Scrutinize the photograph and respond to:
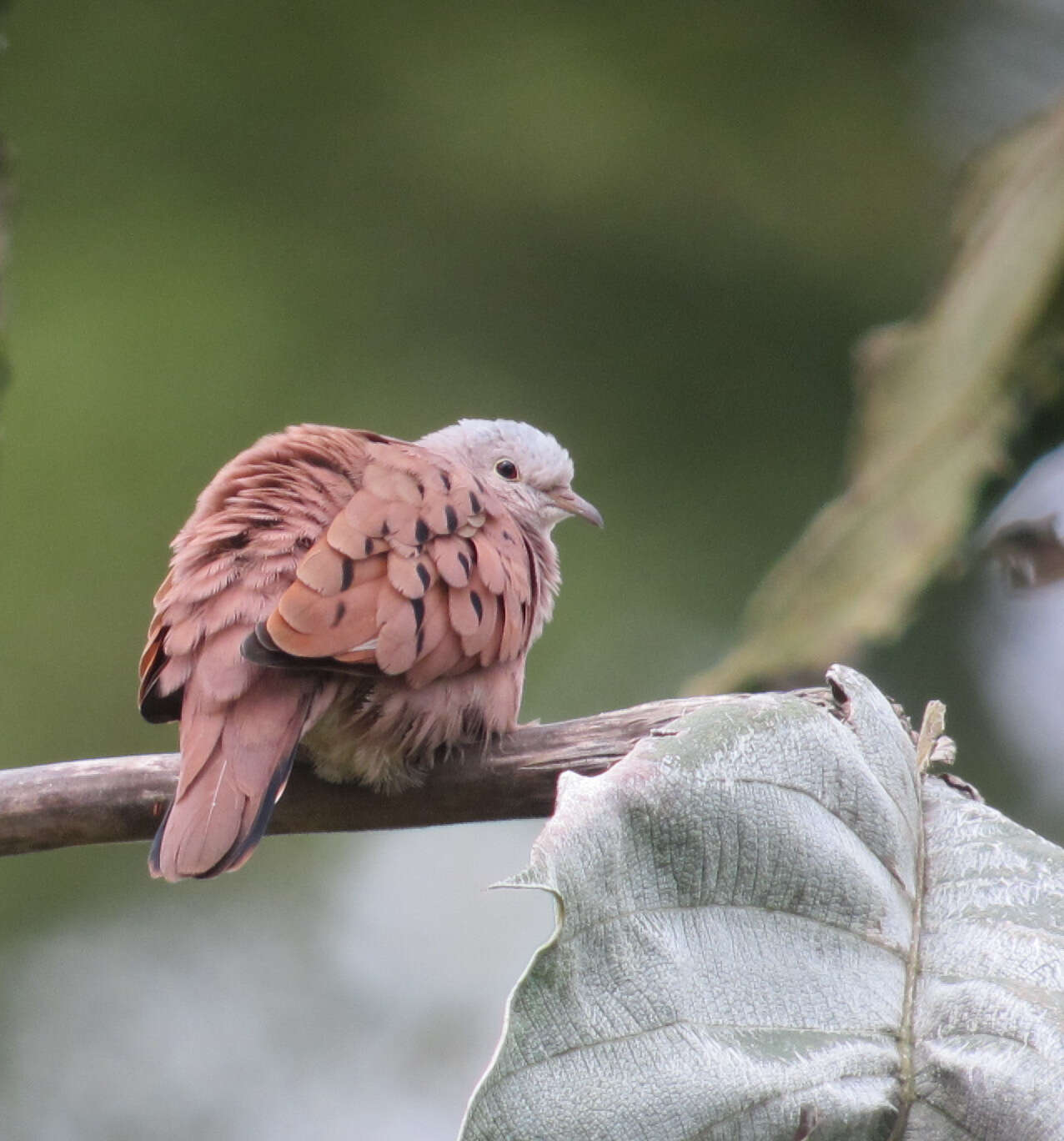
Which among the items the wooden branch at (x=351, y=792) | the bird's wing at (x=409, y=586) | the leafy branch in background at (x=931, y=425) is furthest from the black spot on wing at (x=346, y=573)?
the leafy branch in background at (x=931, y=425)

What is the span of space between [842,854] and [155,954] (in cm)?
462

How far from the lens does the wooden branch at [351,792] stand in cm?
264

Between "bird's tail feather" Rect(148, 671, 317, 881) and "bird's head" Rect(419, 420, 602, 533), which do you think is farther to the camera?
"bird's head" Rect(419, 420, 602, 533)

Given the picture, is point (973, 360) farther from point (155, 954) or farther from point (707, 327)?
point (155, 954)

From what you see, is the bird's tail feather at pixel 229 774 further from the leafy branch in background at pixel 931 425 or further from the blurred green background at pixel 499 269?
the blurred green background at pixel 499 269

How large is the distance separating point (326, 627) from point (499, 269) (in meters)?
1.96

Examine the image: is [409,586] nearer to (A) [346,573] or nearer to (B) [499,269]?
(A) [346,573]

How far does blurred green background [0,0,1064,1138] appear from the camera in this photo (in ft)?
12.6

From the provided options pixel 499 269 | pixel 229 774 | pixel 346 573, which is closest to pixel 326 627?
pixel 346 573

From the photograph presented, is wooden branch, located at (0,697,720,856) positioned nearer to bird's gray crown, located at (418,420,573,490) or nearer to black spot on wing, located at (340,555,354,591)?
black spot on wing, located at (340,555,354,591)

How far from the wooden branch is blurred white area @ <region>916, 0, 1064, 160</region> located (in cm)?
188

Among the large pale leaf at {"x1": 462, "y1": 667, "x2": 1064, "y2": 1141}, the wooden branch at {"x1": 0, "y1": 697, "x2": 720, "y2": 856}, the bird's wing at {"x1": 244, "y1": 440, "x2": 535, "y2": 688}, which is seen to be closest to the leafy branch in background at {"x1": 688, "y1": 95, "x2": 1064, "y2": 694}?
the wooden branch at {"x1": 0, "y1": 697, "x2": 720, "y2": 856}

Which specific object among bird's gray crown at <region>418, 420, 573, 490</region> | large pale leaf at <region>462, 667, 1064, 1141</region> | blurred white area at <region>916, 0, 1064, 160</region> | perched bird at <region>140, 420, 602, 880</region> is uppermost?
blurred white area at <region>916, 0, 1064, 160</region>

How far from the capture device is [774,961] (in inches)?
71.7
